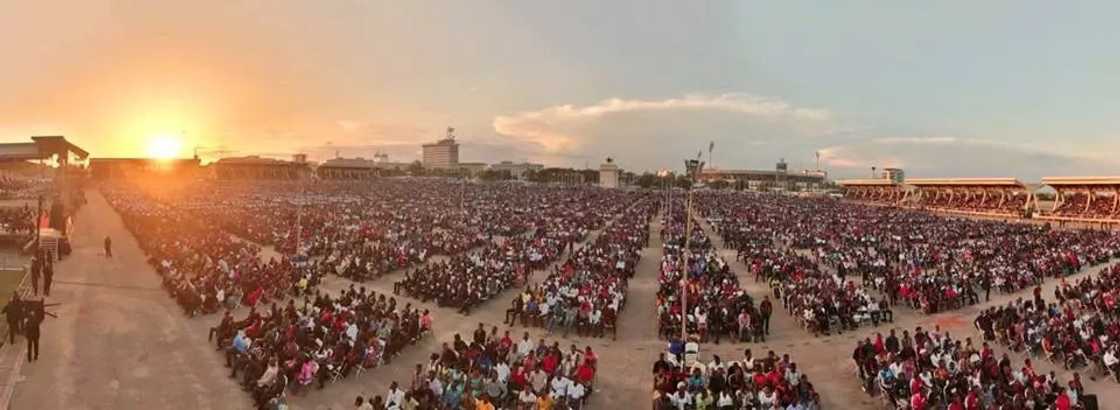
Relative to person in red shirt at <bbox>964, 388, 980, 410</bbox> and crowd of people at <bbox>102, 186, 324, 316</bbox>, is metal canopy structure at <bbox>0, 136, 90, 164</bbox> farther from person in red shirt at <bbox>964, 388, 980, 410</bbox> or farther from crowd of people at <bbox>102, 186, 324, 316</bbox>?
person in red shirt at <bbox>964, 388, 980, 410</bbox>

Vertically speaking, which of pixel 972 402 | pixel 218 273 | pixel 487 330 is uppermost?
pixel 218 273

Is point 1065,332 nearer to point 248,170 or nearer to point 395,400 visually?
point 395,400

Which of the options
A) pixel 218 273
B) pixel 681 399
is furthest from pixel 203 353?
pixel 681 399

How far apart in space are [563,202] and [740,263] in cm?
4118

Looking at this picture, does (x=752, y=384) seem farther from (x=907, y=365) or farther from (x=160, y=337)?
(x=160, y=337)

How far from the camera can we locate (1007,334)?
708 inches

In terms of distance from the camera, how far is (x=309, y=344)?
1517 cm

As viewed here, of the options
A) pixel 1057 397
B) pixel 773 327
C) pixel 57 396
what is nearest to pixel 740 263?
pixel 773 327

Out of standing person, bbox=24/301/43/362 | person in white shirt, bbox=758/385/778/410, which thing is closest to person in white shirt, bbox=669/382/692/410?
person in white shirt, bbox=758/385/778/410

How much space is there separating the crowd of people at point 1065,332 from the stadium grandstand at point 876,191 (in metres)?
92.8

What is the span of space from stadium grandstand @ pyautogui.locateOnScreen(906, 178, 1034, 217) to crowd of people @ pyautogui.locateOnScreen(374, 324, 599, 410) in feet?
253

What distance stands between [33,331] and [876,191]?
410 feet

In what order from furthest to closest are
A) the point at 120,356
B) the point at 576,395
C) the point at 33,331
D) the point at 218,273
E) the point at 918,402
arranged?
the point at 218,273 < the point at 120,356 < the point at 33,331 < the point at 576,395 < the point at 918,402

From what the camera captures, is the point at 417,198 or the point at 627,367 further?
the point at 417,198
